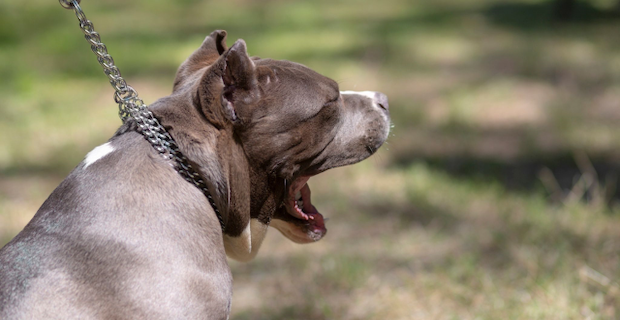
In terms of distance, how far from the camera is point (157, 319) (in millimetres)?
1981

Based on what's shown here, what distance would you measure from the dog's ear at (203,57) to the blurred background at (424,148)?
1.62 metres

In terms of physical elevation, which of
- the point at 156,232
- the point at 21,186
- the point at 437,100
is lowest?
the point at 437,100

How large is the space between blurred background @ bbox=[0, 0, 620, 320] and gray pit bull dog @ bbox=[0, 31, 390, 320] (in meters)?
1.38

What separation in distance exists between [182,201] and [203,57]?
80 centimetres

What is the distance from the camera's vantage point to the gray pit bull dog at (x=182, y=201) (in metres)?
2.01

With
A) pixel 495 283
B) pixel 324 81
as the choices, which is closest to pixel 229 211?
pixel 324 81

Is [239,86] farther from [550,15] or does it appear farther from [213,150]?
[550,15]

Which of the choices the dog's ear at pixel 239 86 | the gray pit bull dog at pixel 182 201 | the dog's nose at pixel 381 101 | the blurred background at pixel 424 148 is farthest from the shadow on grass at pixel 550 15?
the dog's ear at pixel 239 86

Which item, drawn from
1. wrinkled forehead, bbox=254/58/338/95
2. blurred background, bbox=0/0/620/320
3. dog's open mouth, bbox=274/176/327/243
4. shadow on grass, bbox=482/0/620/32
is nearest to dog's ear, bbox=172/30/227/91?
wrinkled forehead, bbox=254/58/338/95

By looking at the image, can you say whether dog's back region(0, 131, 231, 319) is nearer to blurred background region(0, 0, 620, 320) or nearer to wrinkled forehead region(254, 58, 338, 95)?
wrinkled forehead region(254, 58, 338, 95)

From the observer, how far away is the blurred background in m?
3.71

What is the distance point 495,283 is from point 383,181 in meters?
1.80

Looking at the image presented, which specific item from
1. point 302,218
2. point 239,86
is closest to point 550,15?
point 302,218

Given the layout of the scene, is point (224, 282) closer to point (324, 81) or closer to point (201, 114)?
point (201, 114)
